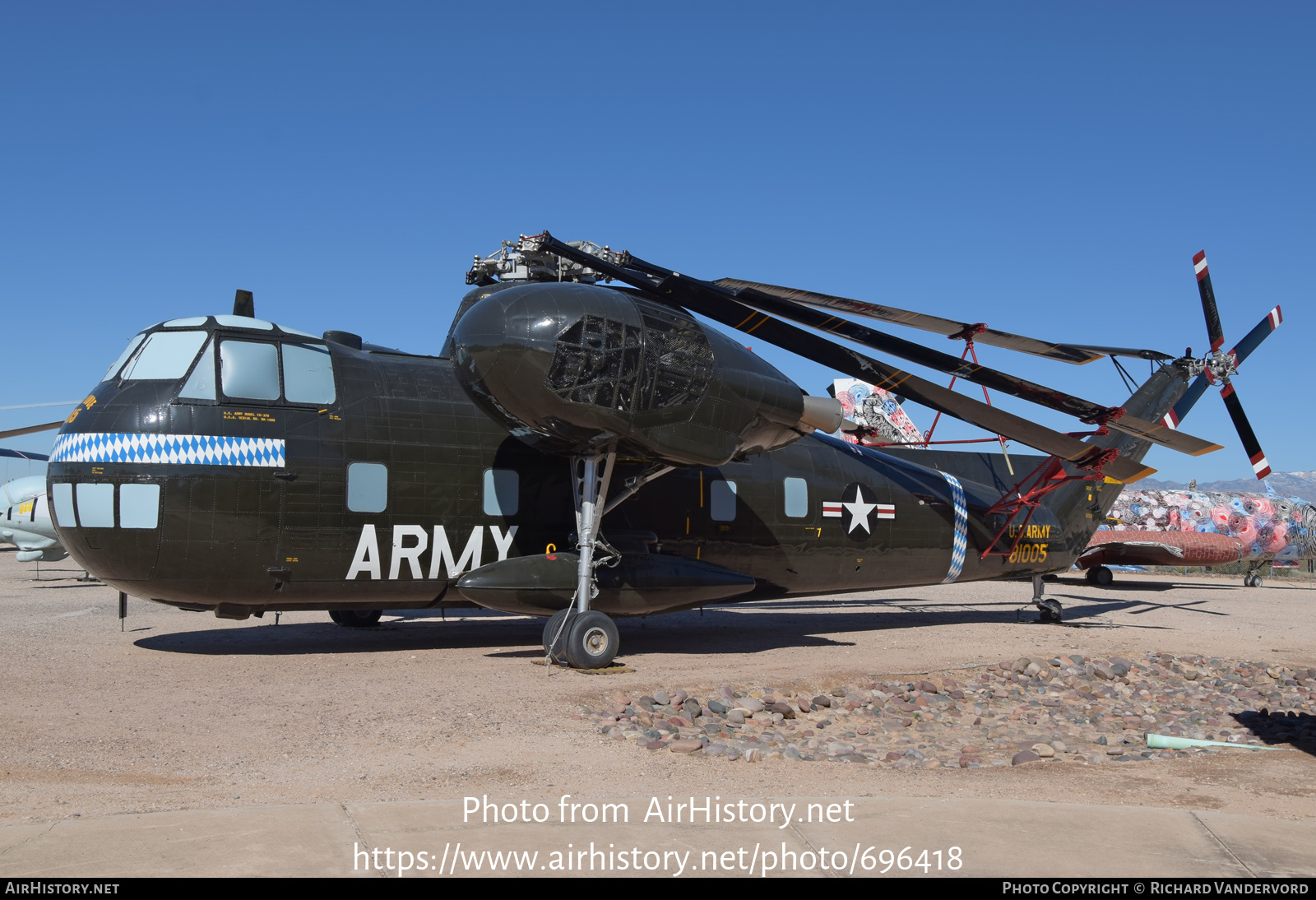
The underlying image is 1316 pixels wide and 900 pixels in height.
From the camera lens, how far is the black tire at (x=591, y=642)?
11.4 metres

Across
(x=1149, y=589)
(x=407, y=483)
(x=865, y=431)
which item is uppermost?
(x=865, y=431)

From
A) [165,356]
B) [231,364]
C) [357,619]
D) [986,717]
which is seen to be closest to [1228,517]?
[986,717]

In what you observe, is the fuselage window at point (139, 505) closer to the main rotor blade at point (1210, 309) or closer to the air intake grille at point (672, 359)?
the air intake grille at point (672, 359)

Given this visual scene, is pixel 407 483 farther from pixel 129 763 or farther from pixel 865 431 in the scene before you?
pixel 865 431

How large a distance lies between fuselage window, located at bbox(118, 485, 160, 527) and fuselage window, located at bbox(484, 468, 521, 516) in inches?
158

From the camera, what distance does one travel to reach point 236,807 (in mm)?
5500

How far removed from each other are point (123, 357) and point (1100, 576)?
105 ft

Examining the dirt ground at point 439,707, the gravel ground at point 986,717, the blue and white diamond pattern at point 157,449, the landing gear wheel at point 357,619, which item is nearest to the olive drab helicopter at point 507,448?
the blue and white diamond pattern at point 157,449

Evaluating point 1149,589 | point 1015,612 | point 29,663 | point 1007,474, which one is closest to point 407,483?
point 29,663

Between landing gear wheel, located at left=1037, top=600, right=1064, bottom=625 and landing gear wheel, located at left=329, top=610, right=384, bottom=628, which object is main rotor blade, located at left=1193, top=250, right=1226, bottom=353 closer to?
landing gear wheel, located at left=1037, top=600, right=1064, bottom=625

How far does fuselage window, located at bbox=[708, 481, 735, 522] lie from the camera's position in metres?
14.6

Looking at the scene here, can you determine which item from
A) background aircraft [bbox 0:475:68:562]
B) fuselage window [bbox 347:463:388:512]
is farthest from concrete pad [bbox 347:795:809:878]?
background aircraft [bbox 0:475:68:562]

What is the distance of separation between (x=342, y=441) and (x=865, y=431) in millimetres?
8161

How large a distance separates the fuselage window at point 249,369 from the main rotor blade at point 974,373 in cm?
631
